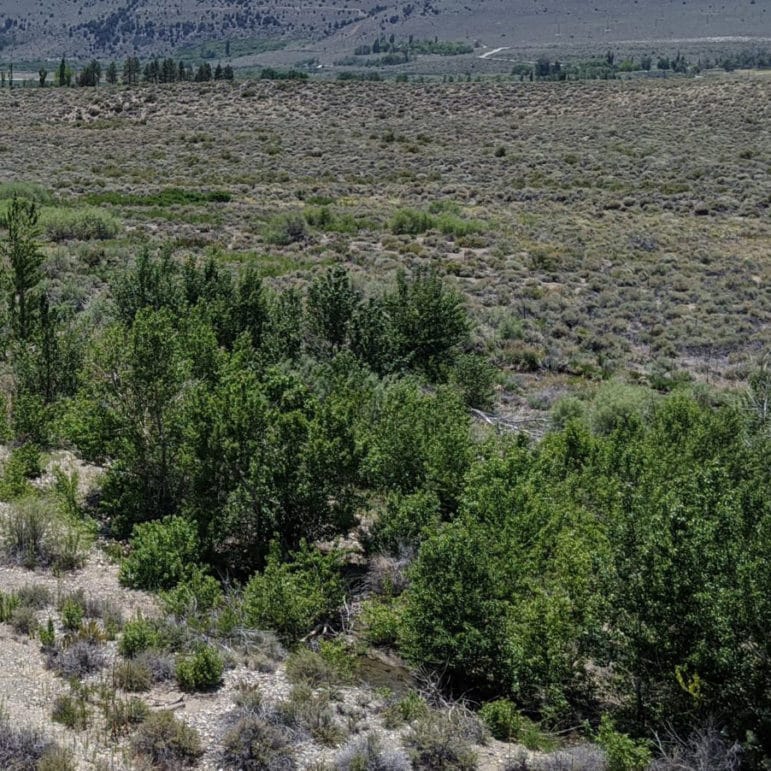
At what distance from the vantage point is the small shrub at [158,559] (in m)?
8.93

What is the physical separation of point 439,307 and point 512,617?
11.9 m

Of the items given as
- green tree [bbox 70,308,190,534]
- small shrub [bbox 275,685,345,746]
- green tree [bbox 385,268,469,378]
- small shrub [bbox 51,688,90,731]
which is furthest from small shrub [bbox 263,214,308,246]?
small shrub [bbox 51,688,90,731]

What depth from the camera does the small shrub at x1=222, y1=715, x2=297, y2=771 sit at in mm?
6371

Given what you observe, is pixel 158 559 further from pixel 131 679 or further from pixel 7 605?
pixel 131 679

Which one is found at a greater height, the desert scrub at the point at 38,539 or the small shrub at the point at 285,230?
the small shrub at the point at 285,230

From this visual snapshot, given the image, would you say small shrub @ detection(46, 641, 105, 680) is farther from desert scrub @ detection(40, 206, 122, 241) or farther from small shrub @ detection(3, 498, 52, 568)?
desert scrub @ detection(40, 206, 122, 241)

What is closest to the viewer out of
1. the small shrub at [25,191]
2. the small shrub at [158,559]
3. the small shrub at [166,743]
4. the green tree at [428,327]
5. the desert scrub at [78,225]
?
the small shrub at [166,743]

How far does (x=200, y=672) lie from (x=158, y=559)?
6.70ft

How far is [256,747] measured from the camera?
6418mm

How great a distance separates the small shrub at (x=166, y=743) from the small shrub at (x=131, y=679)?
1.87 feet

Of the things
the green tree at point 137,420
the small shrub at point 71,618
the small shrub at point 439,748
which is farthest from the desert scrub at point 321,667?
the green tree at point 137,420

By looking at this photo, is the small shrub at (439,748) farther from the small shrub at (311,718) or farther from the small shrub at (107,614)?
the small shrub at (107,614)

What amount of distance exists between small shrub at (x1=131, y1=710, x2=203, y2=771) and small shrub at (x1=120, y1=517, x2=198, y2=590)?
2501 millimetres

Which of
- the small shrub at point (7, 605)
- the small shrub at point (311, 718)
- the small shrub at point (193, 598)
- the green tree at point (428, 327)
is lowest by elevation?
the small shrub at point (311, 718)
